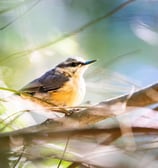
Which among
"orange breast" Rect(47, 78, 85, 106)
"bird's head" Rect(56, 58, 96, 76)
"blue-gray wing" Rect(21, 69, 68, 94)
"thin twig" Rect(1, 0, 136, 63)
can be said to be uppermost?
"thin twig" Rect(1, 0, 136, 63)

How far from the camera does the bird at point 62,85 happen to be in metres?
0.69

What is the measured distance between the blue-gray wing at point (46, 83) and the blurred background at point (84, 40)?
0.01 m

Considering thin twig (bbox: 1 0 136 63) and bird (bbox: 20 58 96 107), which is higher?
thin twig (bbox: 1 0 136 63)

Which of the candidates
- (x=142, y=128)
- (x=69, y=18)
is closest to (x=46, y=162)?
(x=142, y=128)

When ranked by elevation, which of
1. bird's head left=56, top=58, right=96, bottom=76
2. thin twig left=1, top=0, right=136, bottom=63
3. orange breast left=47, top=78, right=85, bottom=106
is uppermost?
thin twig left=1, top=0, right=136, bottom=63

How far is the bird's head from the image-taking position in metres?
0.71

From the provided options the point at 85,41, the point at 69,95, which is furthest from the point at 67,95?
the point at 85,41

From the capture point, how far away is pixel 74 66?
2.34ft

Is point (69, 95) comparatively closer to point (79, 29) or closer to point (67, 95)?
point (67, 95)

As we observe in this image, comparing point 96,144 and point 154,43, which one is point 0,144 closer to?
point 96,144

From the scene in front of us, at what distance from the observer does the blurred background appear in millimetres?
705

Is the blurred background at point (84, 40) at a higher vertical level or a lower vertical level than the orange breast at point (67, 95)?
higher

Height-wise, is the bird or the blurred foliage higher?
the blurred foliage

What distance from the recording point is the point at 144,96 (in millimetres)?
594
